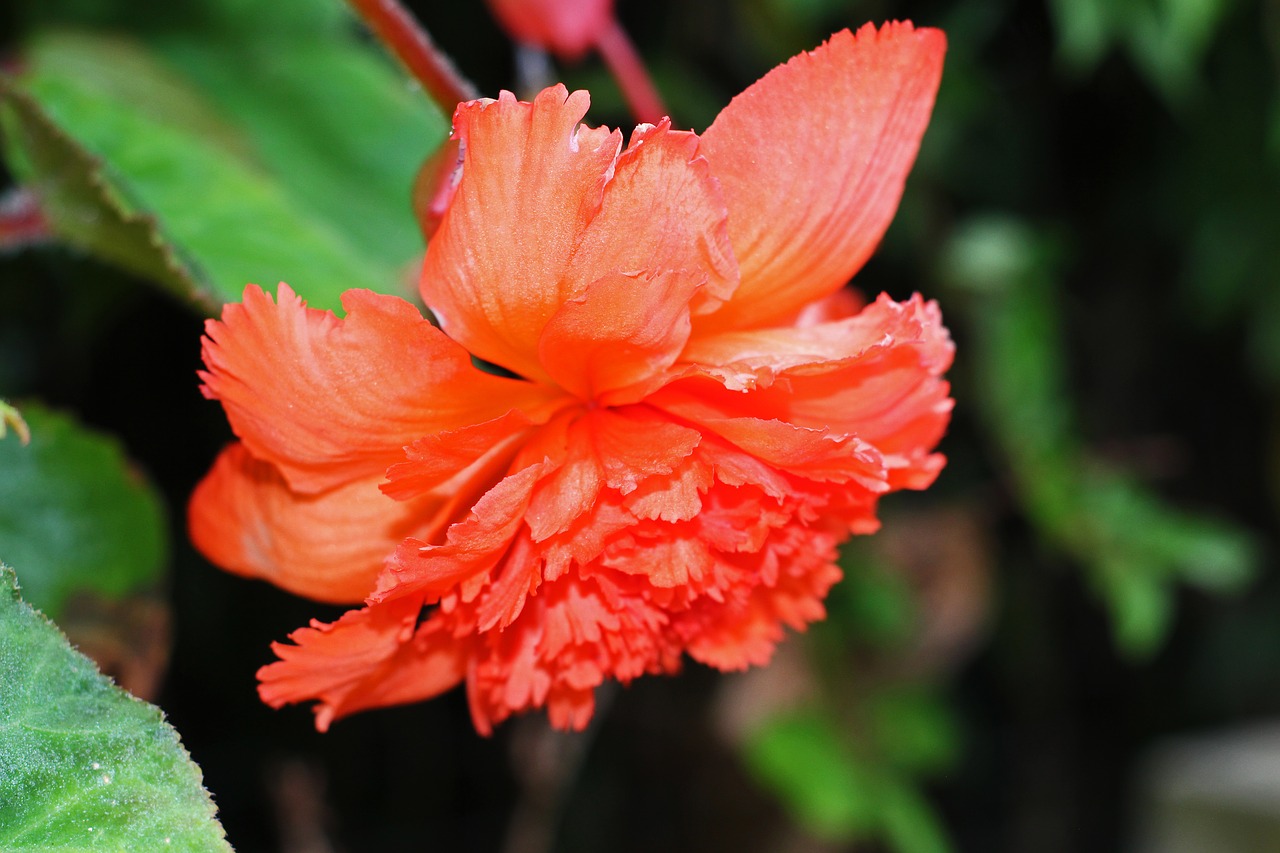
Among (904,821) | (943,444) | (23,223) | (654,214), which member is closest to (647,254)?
(654,214)

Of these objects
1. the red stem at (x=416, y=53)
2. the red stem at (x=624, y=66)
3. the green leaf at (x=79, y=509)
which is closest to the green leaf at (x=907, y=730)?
the red stem at (x=624, y=66)

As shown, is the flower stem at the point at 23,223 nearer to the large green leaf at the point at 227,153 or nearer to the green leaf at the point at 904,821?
the large green leaf at the point at 227,153

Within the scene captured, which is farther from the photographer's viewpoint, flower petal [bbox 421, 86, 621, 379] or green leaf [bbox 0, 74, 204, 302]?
green leaf [bbox 0, 74, 204, 302]

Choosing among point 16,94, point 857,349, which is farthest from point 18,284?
point 857,349

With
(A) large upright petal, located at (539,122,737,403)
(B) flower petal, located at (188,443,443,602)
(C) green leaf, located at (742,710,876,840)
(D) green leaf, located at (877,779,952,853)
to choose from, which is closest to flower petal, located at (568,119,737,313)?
(A) large upright petal, located at (539,122,737,403)

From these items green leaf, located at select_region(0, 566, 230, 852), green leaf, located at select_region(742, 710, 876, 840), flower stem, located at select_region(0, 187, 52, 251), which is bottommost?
green leaf, located at select_region(0, 566, 230, 852)

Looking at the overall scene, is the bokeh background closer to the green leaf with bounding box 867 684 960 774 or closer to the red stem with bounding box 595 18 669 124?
the green leaf with bounding box 867 684 960 774

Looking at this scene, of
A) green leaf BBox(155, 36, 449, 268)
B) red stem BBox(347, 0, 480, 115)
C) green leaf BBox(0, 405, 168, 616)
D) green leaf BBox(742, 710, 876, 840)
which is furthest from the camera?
green leaf BBox(742, 710, 876, 840)

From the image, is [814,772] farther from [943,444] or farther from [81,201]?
[81,201]
